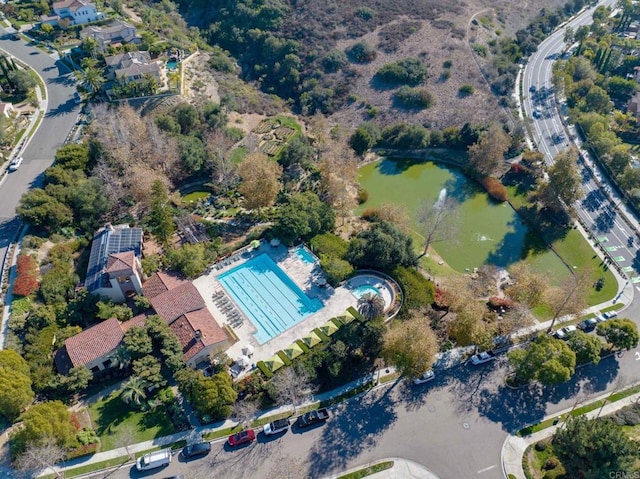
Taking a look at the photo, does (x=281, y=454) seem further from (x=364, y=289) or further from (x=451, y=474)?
(x=364, y=289)

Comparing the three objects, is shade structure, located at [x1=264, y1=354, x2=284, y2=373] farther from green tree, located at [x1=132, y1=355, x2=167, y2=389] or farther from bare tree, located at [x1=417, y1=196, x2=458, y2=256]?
bare tree, located at [x1=417, y1=196, x2=458, y2=256]

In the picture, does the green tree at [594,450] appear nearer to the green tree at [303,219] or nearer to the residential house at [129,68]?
the green tree at [303,219]

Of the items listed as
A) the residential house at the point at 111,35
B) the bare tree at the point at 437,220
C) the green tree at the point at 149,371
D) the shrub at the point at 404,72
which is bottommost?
the green tree at the point at 149,371

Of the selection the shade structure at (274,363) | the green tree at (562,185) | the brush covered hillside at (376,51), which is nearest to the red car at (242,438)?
the shade structure at (274,363)

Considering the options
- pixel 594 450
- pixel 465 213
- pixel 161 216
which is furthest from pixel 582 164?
pixel 161 216

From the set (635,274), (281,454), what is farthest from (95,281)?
(635,274)
